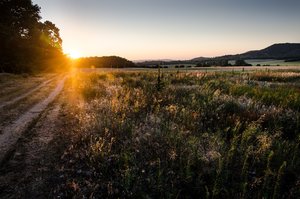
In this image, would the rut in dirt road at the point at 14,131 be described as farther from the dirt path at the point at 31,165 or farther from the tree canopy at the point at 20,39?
the tree canopy at the point at 20,39

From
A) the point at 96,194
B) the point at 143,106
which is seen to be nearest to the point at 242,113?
the point at 143,106

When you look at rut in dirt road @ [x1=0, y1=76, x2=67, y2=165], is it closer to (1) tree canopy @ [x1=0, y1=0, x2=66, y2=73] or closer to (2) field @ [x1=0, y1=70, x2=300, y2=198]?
(2) field @ [x1=0, y1=70, x2=300, y2=198]

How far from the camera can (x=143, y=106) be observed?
A: 8875 millimetres

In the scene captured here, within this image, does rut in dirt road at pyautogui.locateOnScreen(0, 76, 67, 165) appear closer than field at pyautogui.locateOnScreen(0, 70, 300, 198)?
No

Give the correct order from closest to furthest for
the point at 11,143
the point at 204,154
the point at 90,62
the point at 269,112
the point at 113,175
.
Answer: the point at 113,175, the point at 204,154, the point at 11,143, the point at 269,112, the point at 90,62

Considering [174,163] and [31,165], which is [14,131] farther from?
[174,163]

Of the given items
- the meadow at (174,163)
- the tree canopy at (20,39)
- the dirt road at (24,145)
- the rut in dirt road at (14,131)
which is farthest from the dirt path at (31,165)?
the tree canopy at (20,39)

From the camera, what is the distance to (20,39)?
37.3m

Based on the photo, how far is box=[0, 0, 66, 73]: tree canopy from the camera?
33156 millimetres

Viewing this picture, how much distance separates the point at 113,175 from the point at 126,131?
1998 millimetres

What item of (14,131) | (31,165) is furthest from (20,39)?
(31,165)

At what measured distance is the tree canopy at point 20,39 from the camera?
1305 inches

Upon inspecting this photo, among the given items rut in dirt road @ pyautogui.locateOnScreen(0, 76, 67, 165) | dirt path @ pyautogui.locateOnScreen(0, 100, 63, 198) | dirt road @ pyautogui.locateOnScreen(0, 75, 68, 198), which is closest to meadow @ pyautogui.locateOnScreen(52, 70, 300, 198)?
dirt path @ pyautogui.locateOnScreen(0, 100, 63, 198)

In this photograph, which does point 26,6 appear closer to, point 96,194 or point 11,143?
point 11,143
